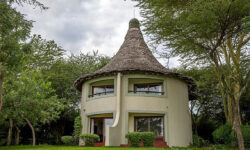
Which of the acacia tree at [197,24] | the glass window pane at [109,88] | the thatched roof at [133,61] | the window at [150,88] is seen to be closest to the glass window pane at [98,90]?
the glass window pane at [109,88]

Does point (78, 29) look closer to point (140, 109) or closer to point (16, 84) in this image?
point (16, 84)

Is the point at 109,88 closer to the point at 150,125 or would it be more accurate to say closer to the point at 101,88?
the point at 101,88

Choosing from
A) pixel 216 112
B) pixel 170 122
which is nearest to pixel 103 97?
pixel 170 122

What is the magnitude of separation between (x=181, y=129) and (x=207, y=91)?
12414 mm

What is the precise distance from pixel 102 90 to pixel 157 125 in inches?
203

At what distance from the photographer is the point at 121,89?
57.1ft

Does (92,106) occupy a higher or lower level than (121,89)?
Answer: lower

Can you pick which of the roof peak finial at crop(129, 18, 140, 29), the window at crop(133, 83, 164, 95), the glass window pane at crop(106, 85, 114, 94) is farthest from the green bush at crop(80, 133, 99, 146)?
the roof peak finial at crop(129, 18, 140, 29)

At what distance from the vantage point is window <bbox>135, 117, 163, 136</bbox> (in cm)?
1742

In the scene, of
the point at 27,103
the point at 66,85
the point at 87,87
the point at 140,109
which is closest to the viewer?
the point at 27,103

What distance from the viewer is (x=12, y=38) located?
10836mm

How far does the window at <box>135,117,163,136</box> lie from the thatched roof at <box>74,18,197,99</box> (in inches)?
136

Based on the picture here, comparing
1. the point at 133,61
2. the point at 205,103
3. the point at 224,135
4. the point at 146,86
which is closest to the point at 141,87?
the point at 146,86

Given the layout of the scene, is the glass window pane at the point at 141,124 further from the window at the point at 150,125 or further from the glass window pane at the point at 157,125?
the glass window pane at the point at 157,125
